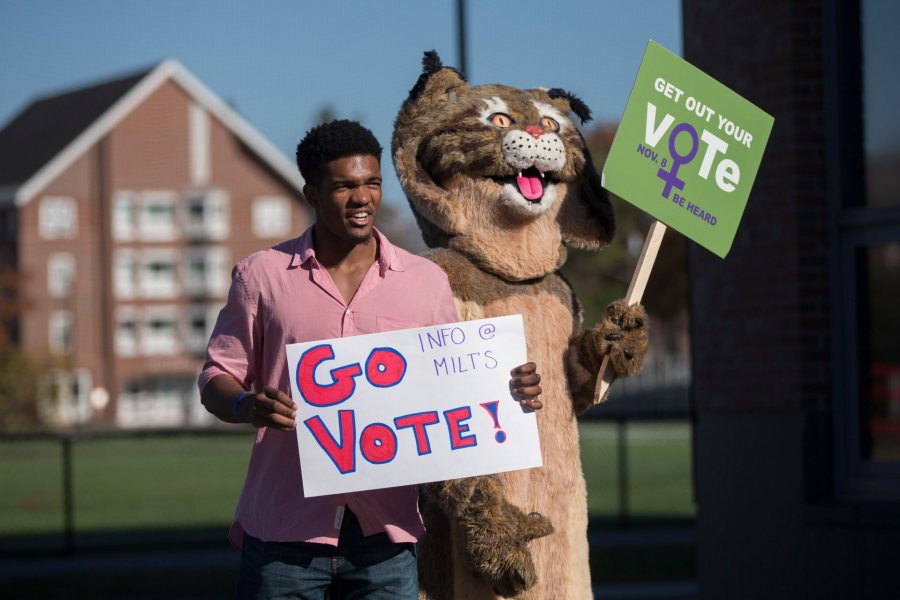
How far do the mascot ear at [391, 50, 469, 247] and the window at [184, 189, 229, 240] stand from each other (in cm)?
5046

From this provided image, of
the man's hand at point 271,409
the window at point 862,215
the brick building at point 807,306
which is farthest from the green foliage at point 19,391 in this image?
the man's hand at point 271,409

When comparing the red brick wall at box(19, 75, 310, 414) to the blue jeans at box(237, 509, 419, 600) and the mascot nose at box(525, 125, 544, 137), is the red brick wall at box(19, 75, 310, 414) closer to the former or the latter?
the mascot nose at box(525, 125, 544, 137)

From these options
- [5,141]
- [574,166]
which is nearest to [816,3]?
[574,166]

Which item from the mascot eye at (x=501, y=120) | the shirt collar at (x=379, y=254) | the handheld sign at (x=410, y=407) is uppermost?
the mascot eye at (x=501, y=120)

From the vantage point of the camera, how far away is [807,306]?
6.93m

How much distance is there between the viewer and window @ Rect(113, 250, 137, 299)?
176ft

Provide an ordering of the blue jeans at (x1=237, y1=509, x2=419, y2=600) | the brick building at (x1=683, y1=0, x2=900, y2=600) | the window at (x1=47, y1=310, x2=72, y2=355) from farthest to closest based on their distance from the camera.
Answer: the window at (x1=47, y1=310, x2=72, y2=355)
the brick building at (x1=683, y1=0, x2=900, y2=600)
the blue jeans at (x1=237, y1=509, x2=419, y2=600)

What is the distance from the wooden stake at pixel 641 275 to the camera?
472 centimetres

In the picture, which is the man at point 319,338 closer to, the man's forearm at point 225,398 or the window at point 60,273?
the man's forearm at point 225,398

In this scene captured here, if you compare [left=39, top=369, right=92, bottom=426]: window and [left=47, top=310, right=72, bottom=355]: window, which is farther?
[left=47, top=310, right=72, bottom=355]: window

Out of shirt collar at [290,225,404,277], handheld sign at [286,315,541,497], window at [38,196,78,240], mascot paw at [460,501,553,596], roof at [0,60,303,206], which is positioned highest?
roof at [0,60,303,206]

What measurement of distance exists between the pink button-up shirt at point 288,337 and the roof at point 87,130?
5087 cm

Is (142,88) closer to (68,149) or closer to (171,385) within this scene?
(68,149)

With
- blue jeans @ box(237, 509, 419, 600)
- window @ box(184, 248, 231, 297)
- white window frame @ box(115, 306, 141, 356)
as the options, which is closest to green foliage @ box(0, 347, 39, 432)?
white window frame @ box(115, 306, 141, 356)
